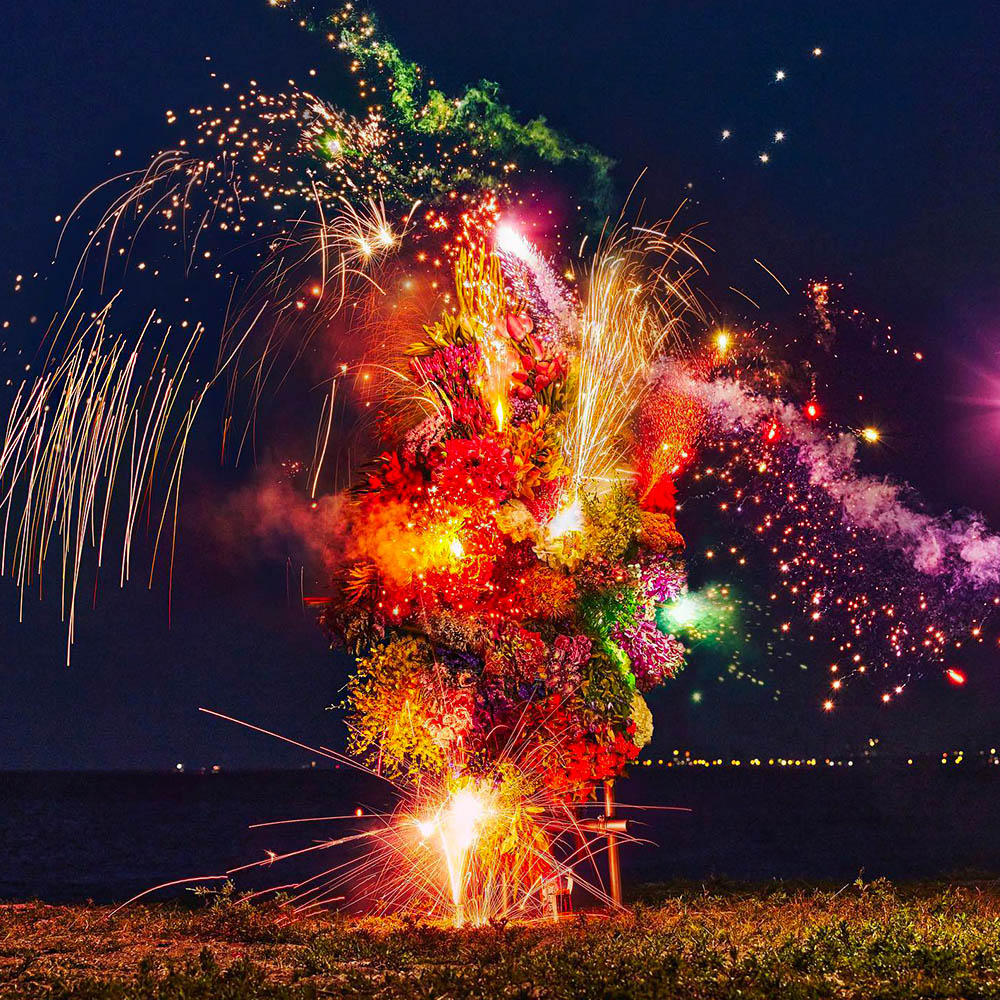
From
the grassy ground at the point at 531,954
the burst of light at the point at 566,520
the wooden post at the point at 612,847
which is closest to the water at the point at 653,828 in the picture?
the wooden post at the point at 612,847

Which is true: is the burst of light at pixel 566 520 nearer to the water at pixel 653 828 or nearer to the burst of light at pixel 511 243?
the burst of light at pixel 511 243

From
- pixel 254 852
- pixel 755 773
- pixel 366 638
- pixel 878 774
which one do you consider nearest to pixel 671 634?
pixel 366 638

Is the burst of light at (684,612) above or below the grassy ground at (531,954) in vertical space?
above

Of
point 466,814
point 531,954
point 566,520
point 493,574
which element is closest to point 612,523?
point 566,520

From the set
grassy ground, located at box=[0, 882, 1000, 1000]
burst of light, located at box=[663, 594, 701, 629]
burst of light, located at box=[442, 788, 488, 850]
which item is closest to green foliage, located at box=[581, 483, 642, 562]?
burst of light, located at box=[663, 594, 701, 629]

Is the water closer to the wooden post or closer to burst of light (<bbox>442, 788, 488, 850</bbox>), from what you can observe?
the wooden post

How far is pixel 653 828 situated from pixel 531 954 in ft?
160

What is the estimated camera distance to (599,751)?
1253cm

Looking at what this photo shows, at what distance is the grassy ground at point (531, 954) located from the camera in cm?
741

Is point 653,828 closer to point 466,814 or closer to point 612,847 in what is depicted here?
point 612,847

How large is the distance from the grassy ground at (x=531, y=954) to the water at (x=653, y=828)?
434 inches

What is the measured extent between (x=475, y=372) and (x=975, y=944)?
7505 mm

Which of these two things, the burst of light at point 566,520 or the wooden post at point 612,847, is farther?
the wooden post at point 612,847

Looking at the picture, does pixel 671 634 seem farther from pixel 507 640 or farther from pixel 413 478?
pixel 413 478
